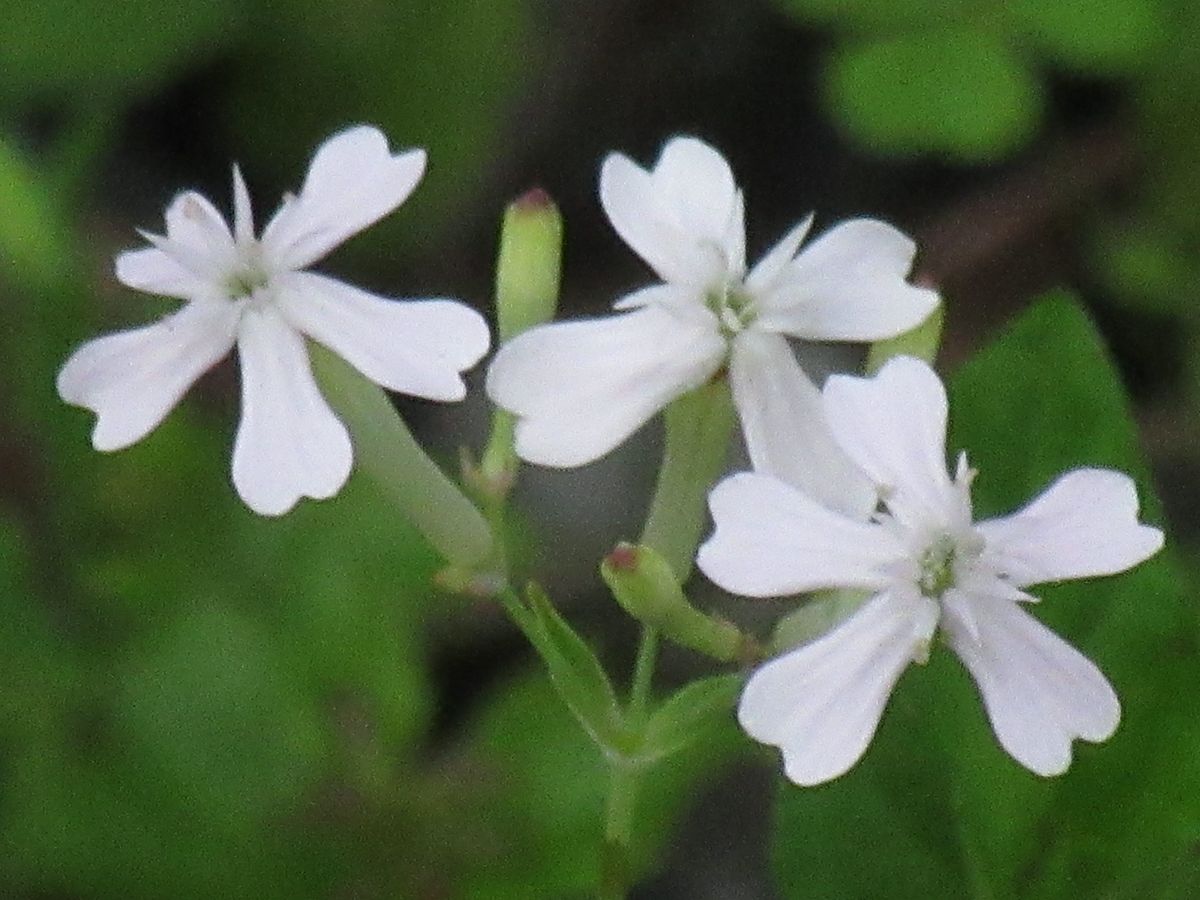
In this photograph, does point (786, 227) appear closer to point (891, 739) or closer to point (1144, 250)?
point (1144, 250)

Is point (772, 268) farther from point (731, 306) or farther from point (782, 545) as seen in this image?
point (782, 545)

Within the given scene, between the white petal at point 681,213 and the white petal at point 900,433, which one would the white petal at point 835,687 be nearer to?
the white petal at point 900,433

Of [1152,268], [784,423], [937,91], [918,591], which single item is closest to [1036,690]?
[918,591]

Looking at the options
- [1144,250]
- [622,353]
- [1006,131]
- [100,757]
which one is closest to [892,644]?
[622,353]

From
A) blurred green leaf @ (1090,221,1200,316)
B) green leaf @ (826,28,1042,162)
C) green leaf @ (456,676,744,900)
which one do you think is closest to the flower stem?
green leaf @ (456,676,744,900)

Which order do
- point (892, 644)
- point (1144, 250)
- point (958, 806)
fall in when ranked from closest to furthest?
point (892, 644), point (958, 806), point (1144, 250)

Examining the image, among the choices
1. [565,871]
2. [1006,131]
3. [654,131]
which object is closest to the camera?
[565,871]

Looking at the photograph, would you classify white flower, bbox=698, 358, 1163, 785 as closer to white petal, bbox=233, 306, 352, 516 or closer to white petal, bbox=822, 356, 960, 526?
white petal, bbox=822, 356, 960, 526
